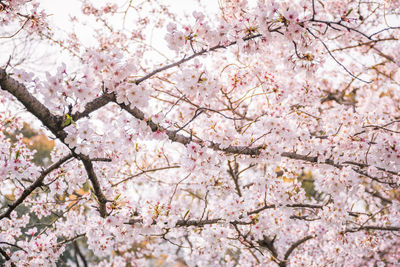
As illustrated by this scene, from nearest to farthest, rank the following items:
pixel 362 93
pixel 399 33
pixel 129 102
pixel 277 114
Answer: pixel 129 102 < pixel 277 114 < pixel 399 33 < pixel 362 93

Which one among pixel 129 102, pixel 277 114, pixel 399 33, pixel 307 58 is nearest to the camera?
pixel 129 102

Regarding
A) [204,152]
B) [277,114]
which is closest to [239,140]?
[277,114]

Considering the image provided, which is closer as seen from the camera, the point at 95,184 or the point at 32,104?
the point at 32,104

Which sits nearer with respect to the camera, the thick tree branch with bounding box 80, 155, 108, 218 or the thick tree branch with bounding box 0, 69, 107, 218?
the thick tree branch with bounding box 0, 69, 107, 218

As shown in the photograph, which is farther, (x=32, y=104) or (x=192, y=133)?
(x=192, y=133)

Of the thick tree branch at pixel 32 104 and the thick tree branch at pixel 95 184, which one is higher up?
the thick tree branch at pixel 32 104

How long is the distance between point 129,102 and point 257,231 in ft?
9.66

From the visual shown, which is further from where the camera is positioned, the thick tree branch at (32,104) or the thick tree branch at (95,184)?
the thick tree branch at (95,184)

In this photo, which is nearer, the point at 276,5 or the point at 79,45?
the point at 276,5

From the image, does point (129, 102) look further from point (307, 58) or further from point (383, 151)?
point (383, 151)

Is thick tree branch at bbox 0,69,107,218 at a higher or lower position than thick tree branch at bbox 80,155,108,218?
higher

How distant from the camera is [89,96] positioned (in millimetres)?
1882

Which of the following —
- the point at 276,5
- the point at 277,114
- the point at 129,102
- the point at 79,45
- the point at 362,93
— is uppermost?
the point at 362,93

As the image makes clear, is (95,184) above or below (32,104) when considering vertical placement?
below
